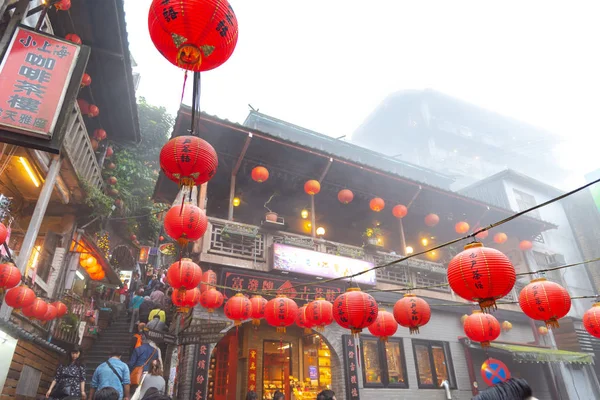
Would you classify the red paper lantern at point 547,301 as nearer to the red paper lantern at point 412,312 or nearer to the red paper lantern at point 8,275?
the red paper lantern at point 412,312

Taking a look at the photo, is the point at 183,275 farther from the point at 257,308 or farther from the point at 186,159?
the point at 186,159

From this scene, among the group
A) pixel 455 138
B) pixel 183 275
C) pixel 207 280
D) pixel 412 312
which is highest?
pixel 455 138

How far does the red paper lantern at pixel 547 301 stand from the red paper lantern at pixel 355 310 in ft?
10.1

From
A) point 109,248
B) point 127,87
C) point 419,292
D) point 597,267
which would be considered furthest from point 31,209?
point 597,267

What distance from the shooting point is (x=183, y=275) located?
27.9ft

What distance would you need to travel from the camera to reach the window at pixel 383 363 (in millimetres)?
12945

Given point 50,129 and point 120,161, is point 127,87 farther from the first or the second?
point 50,129

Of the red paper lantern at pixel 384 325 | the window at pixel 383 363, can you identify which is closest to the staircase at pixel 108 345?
the window at pixel 383 363

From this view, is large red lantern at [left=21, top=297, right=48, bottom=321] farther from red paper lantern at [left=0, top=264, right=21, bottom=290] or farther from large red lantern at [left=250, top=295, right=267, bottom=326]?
large red lantern at [left=250, top=295, right=267, bottom=326]

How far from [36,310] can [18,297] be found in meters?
1.33

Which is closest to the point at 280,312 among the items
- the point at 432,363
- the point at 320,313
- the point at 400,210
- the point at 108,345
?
the point at 320,313

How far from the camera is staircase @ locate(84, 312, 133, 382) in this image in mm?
12773

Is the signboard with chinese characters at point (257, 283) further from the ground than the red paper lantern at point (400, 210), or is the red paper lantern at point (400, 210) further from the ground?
the red paper lantern at point (400, 210)

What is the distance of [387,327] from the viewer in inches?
374
